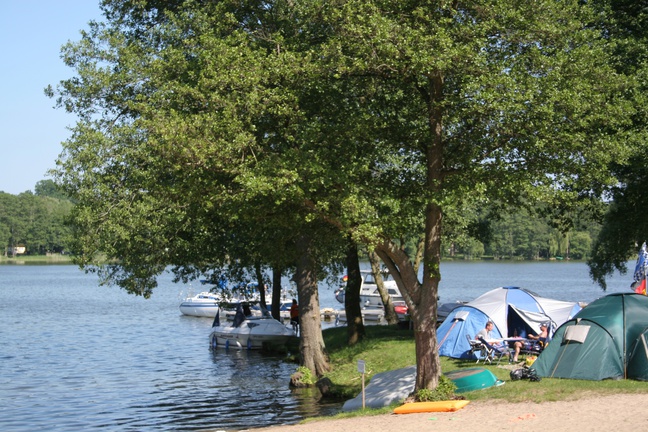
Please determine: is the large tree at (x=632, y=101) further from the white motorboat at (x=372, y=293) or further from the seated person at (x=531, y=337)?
the white motorboat at (x=372, y=293)

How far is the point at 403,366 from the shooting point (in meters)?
22.0

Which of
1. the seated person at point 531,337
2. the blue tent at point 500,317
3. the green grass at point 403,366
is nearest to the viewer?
the green grass at point 403,366

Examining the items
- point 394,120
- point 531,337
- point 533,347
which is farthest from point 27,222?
point 394,120

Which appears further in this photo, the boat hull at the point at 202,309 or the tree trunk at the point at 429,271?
the boat hull at the point at 202,309

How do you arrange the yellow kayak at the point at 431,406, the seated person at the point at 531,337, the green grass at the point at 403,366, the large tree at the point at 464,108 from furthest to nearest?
the seated person at the point at 531,337
the green grass at the point at 403,366
the yellow kayak at the point at 431,406
the large tree at the point at 464,108

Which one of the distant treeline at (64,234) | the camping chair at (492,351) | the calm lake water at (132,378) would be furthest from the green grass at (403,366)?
the distant treeline at (64,234)

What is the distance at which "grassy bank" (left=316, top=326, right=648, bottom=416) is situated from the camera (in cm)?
1520

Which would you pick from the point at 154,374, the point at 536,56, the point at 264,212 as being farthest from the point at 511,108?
the point at 154,374

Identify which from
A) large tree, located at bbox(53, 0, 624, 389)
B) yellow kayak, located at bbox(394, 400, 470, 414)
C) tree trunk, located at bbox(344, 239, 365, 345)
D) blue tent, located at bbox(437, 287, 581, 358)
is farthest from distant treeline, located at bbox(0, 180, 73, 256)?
yellow kayak, located at bbox(394, 400, 470, 414)

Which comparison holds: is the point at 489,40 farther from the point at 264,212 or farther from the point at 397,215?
the point at 264,212

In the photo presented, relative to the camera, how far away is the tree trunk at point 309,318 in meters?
24.0

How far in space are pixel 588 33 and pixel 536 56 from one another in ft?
10.1

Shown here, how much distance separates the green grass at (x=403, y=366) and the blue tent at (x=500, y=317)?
0.62 m

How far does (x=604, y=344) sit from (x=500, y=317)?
6.33 m
